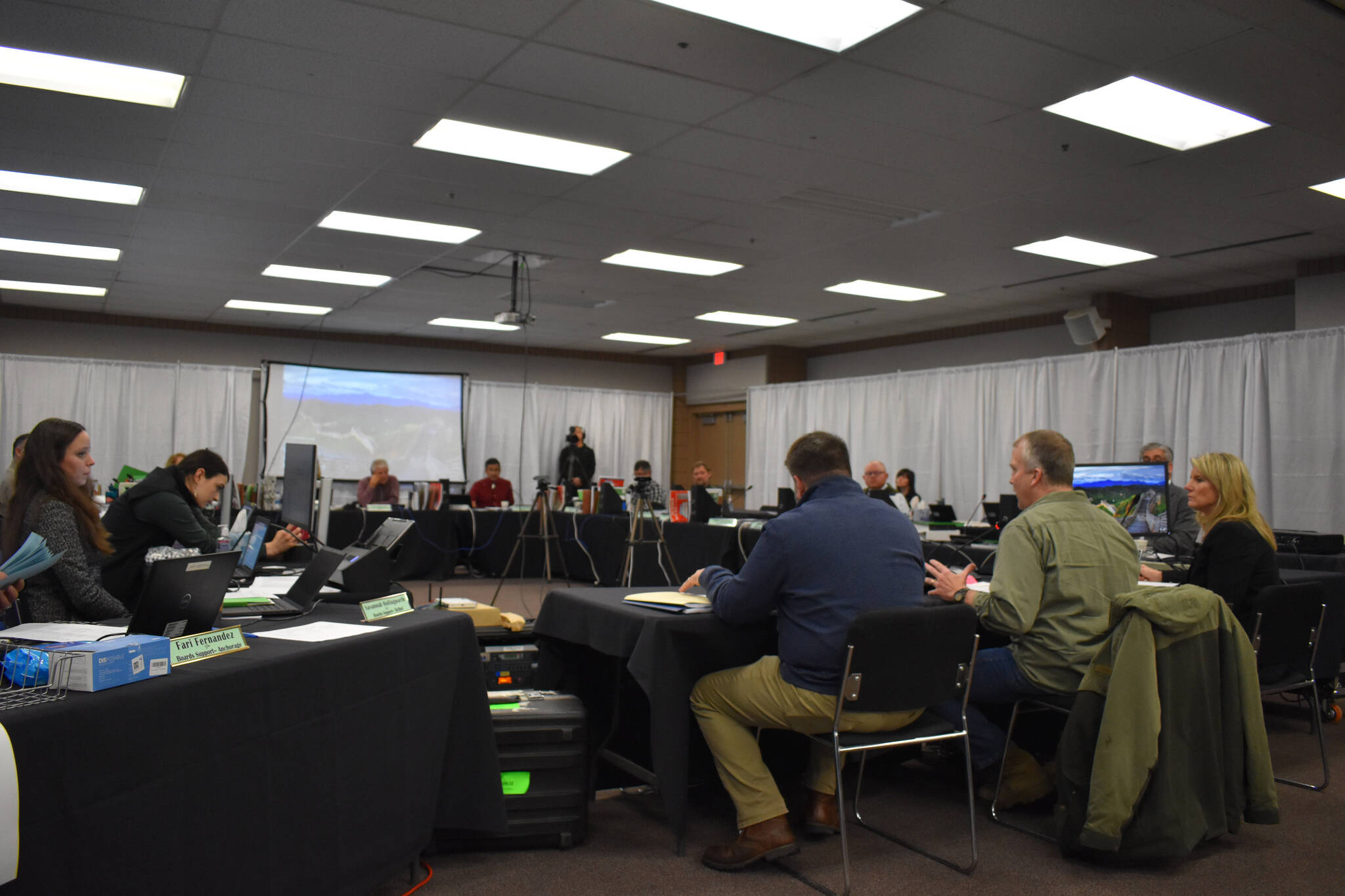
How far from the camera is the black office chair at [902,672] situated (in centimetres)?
248

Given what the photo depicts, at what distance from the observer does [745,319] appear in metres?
10.2

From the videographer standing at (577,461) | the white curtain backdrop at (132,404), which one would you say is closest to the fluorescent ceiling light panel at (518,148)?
the videographer standing at (577,461)

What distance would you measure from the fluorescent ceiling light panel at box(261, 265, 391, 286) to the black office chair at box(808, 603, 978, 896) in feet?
22.2

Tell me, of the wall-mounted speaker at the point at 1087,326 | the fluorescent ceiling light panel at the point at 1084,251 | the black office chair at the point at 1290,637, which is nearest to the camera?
the black office chair at the point at 1290,637

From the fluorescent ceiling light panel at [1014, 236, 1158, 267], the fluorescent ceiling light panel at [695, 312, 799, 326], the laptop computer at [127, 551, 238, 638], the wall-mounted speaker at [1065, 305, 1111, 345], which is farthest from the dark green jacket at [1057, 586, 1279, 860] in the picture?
the fluorescent ceiling light panel at [695, 312, 799, 326]

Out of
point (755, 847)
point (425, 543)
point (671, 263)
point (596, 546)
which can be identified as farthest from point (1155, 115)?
point (425, 543)

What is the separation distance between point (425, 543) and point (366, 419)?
330 centimetres

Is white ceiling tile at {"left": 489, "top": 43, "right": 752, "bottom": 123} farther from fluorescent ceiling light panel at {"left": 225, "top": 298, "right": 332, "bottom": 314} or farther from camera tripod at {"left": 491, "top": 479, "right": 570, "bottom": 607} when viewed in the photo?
fluorescent ceiling light panel at {"left": 225, "top": 298, "right": 332, "bottom": 314}

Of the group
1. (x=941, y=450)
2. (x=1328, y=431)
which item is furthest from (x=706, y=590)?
(x=941, y=450)

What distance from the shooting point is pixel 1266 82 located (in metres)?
3.95

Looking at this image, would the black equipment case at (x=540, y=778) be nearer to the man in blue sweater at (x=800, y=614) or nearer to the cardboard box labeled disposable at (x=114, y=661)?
the man in blue sweater at (x=800, y=614)

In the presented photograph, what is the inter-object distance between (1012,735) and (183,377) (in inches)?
407

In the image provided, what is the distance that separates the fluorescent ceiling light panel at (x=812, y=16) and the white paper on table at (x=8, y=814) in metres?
3.04

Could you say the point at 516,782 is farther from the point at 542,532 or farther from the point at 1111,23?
the point at 542,532
